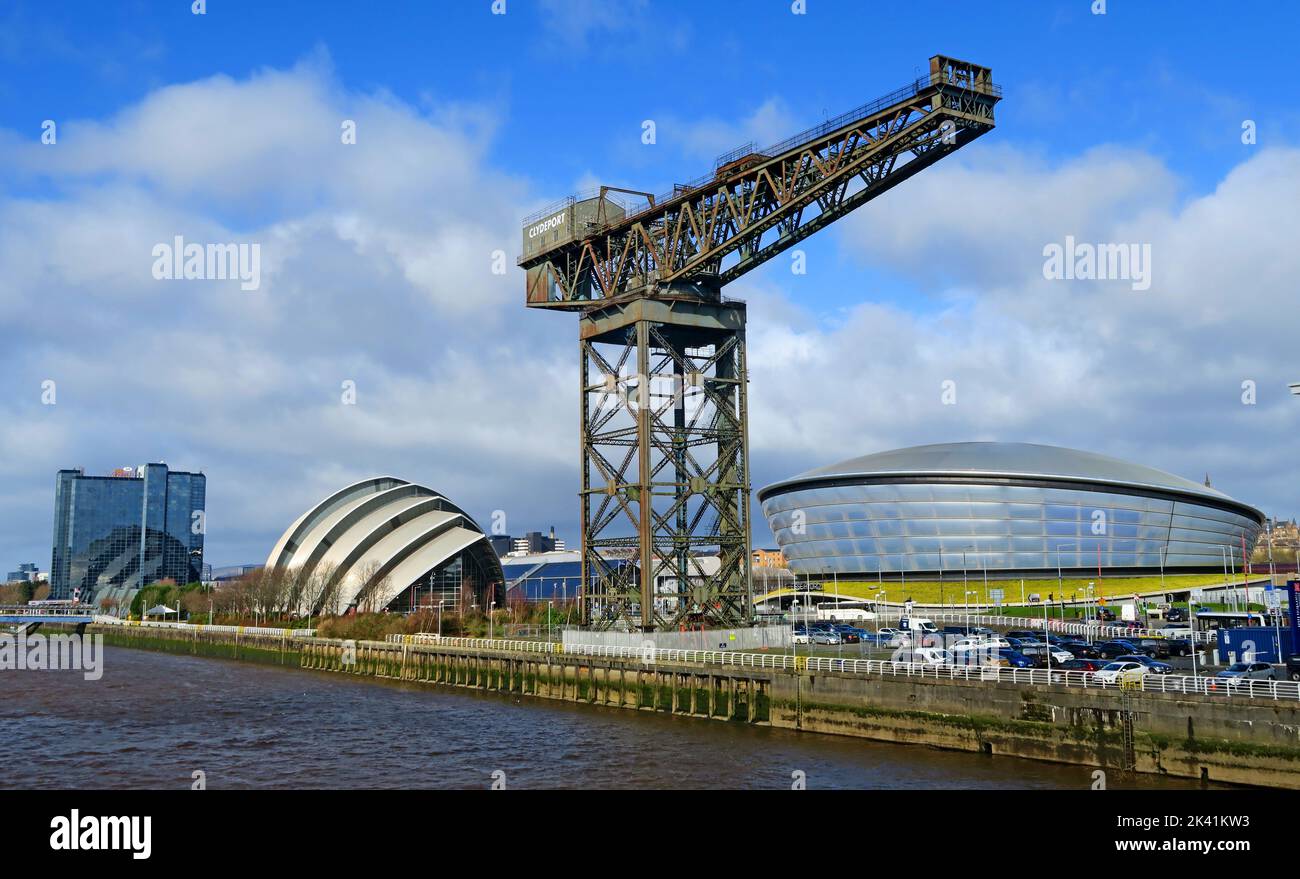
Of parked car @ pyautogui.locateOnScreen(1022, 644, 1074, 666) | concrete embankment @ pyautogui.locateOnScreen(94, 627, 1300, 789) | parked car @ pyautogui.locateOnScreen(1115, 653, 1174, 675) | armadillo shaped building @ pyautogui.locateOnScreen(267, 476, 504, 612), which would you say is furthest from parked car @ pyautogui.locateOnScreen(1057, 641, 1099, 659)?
armadillo shaped building @ pyautogui.locateOnScreen(267, 476, 504, 612)

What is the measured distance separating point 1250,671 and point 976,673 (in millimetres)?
8720

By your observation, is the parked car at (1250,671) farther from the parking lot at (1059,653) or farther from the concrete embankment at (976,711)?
the concrete embankment at (976,711)

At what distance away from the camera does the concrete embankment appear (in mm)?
29438

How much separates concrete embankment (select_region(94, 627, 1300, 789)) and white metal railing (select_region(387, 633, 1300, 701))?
60 cm

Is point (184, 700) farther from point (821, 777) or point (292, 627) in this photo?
point (292, 627)

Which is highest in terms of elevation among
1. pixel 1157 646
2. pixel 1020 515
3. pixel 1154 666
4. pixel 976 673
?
pixel 1020 515

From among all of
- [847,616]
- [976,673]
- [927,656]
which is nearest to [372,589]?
[847,616]

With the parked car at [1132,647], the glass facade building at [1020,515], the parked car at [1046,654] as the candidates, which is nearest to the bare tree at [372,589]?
the glass facade building at [1020,515]

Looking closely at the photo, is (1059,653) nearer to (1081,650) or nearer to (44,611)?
(1081,650)

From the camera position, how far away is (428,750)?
3953cm

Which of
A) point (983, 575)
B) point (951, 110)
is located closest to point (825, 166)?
point (951, 110)

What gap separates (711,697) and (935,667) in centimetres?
1146
